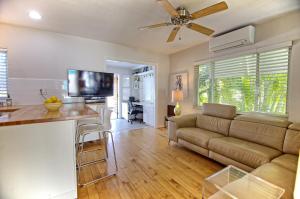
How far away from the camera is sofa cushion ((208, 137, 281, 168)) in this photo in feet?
6.51

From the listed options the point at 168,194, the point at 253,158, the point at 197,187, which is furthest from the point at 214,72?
the point at 168,194

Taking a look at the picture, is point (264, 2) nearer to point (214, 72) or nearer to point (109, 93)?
point (214, 72)

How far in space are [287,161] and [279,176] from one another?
0.47 meters

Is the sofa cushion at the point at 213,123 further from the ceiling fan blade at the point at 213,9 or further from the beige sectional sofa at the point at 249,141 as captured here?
the ceiling fan blade at the point at 213,9

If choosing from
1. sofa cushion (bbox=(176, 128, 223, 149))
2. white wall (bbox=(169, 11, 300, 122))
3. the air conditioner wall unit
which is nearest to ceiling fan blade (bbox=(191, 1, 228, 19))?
the air conditioner wall unit

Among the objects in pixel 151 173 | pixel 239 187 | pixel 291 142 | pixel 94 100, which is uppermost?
pixel 94 100

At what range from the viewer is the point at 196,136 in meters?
2.82

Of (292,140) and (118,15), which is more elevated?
(118,15)

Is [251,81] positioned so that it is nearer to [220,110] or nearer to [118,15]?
[220,110]

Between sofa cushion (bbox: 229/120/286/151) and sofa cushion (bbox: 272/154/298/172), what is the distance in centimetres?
22

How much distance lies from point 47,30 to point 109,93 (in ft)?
6.20

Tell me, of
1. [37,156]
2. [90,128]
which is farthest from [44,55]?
[37,156]

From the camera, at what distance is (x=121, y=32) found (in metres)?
3.28

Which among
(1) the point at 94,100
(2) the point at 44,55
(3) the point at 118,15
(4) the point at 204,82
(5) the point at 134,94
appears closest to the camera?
(3) the point at 118,15
